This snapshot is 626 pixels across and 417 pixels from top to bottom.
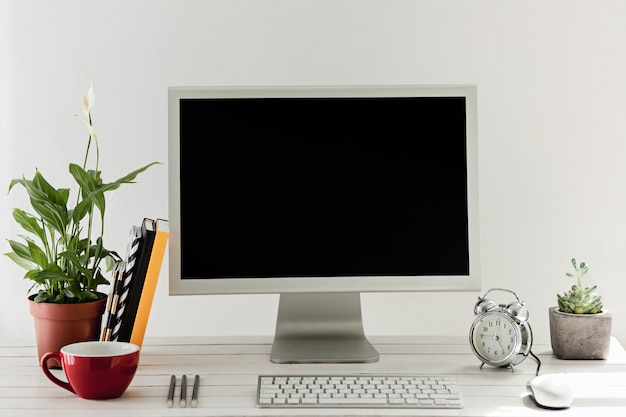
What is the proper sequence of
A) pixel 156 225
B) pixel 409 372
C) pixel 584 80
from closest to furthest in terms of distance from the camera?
pixel 409 372
pixel 156 225
pixel 584 80

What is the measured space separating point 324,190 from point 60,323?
58 cm

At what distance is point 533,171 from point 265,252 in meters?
0.87

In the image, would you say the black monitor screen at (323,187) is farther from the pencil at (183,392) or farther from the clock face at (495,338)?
the pencil at (183,392)

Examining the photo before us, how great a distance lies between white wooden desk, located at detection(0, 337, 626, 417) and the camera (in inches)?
42.5

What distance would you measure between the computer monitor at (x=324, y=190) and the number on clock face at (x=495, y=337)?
0.24 feet

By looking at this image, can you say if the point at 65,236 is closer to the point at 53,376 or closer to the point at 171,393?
the point at 53,376

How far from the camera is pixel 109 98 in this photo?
6.12 ft

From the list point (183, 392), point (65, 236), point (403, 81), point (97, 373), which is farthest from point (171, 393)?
point (403, 81)

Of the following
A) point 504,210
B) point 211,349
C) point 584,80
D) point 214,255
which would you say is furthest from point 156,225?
point 584,80

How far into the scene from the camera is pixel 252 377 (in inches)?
49.4

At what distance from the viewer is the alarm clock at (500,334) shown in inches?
51.7

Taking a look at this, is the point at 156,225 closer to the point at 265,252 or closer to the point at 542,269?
the point at 265,252

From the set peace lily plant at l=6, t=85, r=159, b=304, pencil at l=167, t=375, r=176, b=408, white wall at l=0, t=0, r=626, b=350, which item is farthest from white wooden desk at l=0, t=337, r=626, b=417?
white wall at l=0, t=0, r=626, b=350

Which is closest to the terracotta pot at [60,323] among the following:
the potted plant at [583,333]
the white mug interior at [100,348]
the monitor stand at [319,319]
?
the white mug interior at [100,348]
